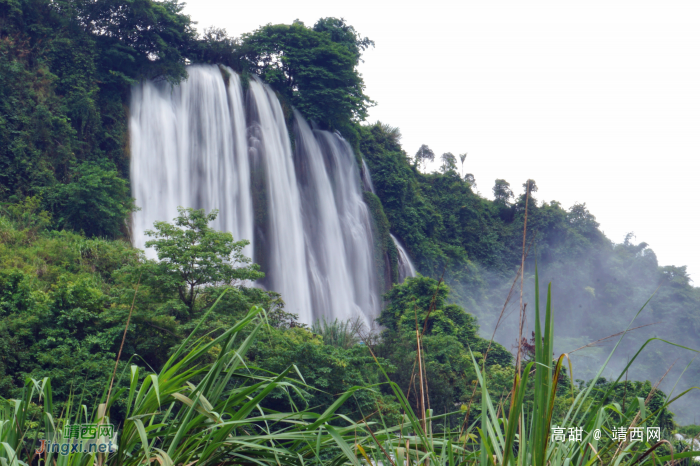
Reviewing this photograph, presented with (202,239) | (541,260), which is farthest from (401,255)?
(202,239)

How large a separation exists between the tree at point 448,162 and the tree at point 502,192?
3.11 meters

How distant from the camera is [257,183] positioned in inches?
690

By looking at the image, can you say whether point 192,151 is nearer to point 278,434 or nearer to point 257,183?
point 257,183

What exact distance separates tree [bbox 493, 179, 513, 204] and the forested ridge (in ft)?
0.54

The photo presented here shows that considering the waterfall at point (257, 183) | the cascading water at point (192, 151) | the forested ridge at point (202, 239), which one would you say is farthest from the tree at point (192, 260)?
the cascading water at point (192, 151)

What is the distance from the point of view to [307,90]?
20.8 m

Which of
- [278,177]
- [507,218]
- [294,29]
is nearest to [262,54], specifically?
[294,29]

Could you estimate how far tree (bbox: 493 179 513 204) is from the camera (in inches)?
1278

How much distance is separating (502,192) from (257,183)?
65.8 feet

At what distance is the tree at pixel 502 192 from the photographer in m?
32.5

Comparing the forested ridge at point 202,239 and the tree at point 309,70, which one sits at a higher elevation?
the tree at point 309,70

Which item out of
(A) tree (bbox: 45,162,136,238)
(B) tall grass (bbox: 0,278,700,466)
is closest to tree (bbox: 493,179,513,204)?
(A) tree (bbox: 45,162,136,238)

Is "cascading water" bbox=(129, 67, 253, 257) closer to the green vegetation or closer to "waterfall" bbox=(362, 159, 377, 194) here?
the green vegetation

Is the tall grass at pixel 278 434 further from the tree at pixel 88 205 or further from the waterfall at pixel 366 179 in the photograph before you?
the waterfall at pixel 366 179
